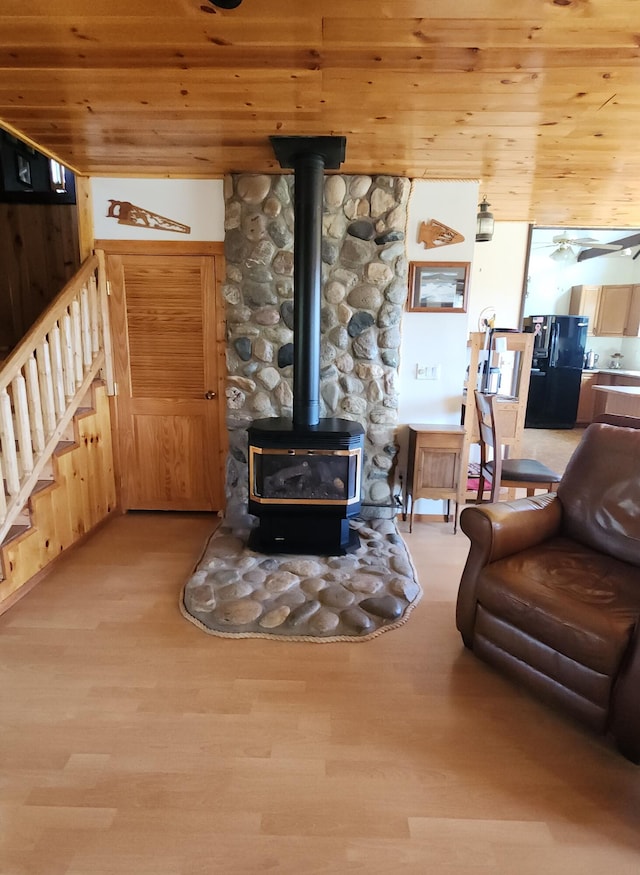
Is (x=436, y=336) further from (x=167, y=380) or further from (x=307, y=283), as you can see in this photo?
(x=167, y=380)

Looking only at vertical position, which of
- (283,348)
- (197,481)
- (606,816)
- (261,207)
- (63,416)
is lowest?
(606,816)

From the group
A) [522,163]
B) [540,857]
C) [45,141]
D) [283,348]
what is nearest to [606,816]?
[540,857]

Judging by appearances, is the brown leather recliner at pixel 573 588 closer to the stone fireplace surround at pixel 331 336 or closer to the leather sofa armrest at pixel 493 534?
the leather sofa armrest at pixel 493 534

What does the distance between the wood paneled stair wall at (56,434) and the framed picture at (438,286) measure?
7.27 feet

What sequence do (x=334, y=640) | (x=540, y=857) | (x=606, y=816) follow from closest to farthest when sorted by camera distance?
(x=540, y=857) → (x=606, y=816) → (x=334, y=640)

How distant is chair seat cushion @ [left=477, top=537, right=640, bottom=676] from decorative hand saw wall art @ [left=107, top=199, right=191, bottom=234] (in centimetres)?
297

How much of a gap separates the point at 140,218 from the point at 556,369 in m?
6.13

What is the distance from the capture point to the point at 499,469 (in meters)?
3.30

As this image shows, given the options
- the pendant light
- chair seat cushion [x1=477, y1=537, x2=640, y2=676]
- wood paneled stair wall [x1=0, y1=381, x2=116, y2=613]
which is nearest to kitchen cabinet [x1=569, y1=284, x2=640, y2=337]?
the pendant light

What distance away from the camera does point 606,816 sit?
4.83ft

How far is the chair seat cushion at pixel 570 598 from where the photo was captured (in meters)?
1.66

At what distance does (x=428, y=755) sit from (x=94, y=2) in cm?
281

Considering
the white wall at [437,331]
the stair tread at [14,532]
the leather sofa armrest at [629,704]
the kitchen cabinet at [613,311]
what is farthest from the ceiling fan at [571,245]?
the stair tread at [14,532]

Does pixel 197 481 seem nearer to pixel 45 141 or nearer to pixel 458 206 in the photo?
pixel 45 141
